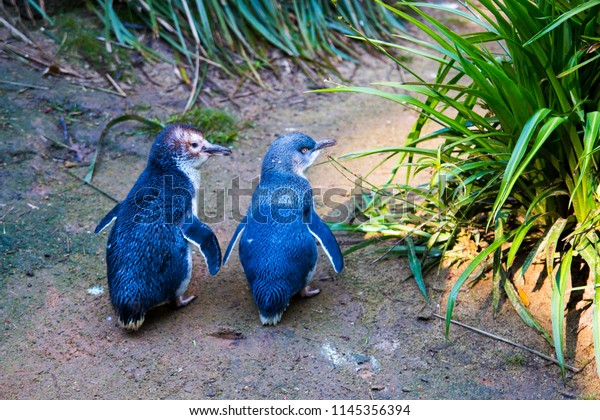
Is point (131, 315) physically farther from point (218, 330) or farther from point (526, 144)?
point (526, 144)

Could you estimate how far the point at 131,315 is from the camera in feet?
9.80

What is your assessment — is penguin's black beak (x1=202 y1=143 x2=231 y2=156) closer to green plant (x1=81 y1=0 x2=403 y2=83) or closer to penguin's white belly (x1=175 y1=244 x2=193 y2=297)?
Result: penguin's white belly (x1=175 y1=244 x2=193 y2=297)

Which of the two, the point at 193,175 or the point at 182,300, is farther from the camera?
the point at 193,175

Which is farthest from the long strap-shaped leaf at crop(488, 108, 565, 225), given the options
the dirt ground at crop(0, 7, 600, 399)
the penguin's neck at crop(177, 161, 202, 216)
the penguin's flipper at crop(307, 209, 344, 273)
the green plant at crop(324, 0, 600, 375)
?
the penguin's neck at crop(177, 161, 202, 216)

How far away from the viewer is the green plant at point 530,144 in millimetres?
2715

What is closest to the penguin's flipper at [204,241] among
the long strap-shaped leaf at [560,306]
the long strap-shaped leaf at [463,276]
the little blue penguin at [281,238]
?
the little blue penguin at [281,238]

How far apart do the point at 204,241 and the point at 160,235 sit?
0.21 m

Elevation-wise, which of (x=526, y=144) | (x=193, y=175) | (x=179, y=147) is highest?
(x=526, y=144)

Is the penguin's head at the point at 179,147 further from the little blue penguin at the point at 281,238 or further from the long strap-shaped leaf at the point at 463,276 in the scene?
the long strap-shaped leaf at the point at 463,276

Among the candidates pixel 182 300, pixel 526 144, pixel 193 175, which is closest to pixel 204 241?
pixel 182 300

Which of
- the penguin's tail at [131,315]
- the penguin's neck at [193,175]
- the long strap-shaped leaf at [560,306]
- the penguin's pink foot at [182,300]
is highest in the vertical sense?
the long strap-shaped leaf at [560,306]

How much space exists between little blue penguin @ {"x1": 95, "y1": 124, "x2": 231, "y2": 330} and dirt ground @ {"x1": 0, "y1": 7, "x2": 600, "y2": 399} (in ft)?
0.64

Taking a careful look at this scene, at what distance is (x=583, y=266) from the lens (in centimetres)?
305

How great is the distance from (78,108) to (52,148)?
466 mm
